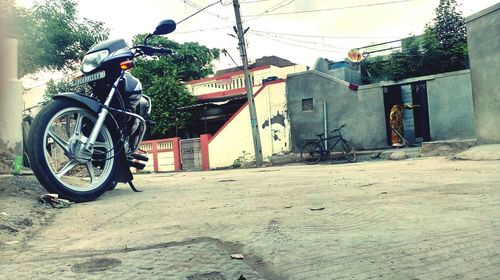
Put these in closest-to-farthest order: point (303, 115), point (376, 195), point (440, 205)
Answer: point (440, 205), point (376, 195), point (303, 115)

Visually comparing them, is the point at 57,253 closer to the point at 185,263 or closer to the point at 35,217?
the point at 185,263

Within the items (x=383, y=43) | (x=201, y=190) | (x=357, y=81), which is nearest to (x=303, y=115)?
(x=357, y=81)

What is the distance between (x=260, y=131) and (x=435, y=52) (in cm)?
648

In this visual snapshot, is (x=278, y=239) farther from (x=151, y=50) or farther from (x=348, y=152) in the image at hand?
(x=348, y=152)

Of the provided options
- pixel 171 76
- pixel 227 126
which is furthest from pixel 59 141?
pixel 171 76

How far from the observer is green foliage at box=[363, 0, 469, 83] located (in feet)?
43.4

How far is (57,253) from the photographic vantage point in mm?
1767

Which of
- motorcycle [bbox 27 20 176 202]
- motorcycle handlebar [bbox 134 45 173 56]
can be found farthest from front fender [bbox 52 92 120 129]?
motorcycle handlebar [bbox 134 45 173 56]

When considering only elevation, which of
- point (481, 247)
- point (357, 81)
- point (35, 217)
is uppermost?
point (357, 81)

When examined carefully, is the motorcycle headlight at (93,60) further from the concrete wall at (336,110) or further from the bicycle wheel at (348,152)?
the concrete wall at (336,110)

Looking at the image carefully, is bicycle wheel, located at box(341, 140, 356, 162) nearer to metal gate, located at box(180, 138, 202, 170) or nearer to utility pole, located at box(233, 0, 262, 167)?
utility pole, located at box(233, 0, 262, 167)

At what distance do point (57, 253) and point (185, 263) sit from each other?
59 centimetres

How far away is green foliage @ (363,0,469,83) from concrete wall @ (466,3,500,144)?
16.0 feet

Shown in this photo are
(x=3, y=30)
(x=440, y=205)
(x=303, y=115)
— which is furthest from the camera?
(x=303, y=115)
